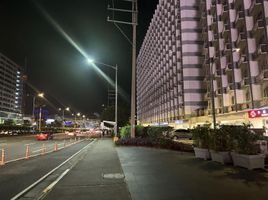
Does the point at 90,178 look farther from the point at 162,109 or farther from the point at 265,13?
the point at 162,109

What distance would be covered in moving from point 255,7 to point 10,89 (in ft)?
559

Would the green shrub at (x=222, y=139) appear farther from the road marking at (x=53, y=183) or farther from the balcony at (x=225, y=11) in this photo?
the balcony at (x=225, y=11)

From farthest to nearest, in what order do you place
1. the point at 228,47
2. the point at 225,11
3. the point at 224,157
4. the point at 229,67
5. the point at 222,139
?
1. the point at 225,11
2. the point at 228,47
3. the point at 229,67
4. the point at 222,139
5. the point at 224,157

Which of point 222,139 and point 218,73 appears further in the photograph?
point 218,73

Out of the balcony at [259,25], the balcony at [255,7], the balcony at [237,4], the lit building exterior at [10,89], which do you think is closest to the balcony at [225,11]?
the balcony at [237,4]

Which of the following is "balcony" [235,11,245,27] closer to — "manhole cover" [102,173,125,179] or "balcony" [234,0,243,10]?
"balcony" [234,0,243,10]

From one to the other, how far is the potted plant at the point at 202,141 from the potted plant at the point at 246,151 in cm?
264

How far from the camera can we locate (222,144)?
1391cm

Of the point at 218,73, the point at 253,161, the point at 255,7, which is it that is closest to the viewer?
the point at 253,161

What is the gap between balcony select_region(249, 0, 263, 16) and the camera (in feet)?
124

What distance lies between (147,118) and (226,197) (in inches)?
4317

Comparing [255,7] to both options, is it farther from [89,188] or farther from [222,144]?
[89,188]

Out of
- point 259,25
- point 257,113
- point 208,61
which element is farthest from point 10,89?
point 257,113

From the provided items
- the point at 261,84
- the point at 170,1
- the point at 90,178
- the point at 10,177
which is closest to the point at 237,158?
the point at 90,178
